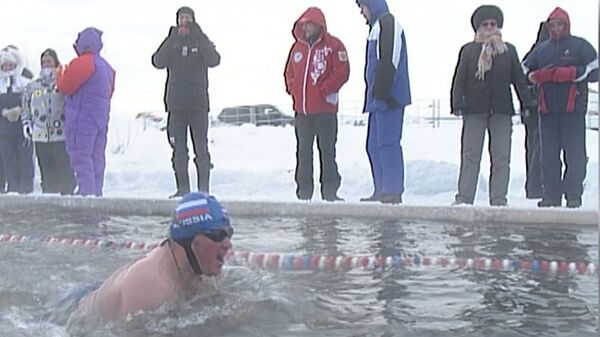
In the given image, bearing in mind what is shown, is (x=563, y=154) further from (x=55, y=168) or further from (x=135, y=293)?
(x=55, y=168)

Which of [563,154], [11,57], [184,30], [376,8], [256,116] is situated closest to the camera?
[563,154]

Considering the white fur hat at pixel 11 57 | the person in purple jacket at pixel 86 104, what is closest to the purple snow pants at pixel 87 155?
the person in purple jacket at pixel 86 104

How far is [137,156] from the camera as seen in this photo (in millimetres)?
21188

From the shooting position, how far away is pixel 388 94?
8.94 m

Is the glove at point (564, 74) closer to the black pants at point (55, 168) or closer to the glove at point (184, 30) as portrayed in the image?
the glove at point (184, 30)

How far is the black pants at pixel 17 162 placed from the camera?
11.5 meters

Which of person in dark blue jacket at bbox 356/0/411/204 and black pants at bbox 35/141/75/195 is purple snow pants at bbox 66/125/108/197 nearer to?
black pants at bbox 35/141/75/195

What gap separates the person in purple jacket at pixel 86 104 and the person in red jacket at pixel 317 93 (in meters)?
2.14

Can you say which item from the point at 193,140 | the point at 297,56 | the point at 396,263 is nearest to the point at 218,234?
the point at 396,263

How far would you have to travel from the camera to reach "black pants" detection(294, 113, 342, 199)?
944 centimetres

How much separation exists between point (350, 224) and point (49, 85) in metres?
4.21

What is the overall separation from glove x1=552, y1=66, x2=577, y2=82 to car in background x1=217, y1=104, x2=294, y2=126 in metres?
21.3

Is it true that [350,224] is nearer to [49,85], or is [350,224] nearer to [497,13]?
[497,13]

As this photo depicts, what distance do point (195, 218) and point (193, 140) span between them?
218 inches
